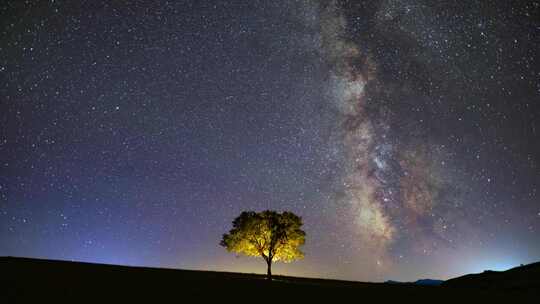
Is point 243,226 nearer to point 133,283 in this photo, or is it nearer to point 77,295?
point 133,283

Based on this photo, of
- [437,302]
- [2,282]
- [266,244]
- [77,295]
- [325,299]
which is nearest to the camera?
[77,295]

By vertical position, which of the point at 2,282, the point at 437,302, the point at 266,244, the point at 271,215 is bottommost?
the point at 437,302

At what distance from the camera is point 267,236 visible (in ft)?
160

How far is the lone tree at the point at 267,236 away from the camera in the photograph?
48656 mm

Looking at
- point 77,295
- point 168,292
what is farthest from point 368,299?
point 77,295

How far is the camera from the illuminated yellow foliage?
48.7m

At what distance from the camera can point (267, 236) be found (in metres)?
48.8

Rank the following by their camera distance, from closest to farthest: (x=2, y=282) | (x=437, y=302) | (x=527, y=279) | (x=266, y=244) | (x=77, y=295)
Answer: (x=77, y=295)
(x=2, y=282)
(x=437, y=302)
(x=527, y=279)
(x=266, y=244)

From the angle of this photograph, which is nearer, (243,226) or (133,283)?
(133,283)

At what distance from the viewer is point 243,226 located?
49000 millimetres

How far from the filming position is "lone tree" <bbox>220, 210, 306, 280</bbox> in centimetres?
4866

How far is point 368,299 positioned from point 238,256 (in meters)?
37.5

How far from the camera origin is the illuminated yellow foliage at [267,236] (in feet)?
160

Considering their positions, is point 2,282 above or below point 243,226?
below
